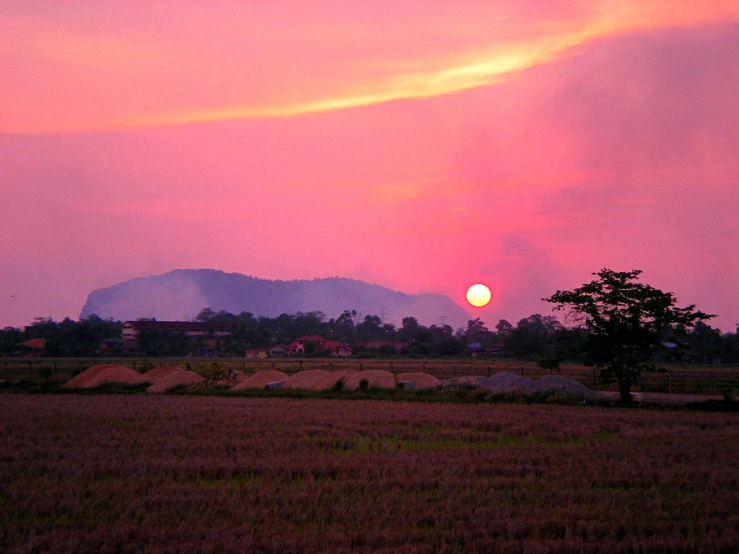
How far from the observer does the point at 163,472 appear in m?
14.5

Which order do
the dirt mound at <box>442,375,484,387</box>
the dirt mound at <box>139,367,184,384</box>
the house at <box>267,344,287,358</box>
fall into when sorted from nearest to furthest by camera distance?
the dirt mound at <box>442,375,484,387</box> < the dirt mound at <box>139,367,184,384</box> < the house at <box>267,344,287,358</box>

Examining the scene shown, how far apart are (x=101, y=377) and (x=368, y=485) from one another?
3784 cm

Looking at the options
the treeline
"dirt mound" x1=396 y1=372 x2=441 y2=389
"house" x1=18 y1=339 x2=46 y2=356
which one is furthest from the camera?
"house" x1=18 y1=339 x2=46 y2=356

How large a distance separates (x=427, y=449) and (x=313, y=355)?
103 m

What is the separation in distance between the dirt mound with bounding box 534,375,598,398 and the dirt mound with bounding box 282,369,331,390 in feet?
40.6

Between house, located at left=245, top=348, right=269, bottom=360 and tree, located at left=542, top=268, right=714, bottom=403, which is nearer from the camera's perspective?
tree, located at left=542, top=268, right=714, bottom=403

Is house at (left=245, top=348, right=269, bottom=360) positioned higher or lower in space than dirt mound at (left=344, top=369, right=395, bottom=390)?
higher

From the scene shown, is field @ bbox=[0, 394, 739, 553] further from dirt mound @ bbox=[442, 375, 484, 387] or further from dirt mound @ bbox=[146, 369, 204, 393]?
dirt mound @ bbox=[146, 369, 204, 393]

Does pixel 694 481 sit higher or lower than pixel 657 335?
lower

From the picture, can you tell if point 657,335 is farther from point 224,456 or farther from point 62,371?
point 62,371

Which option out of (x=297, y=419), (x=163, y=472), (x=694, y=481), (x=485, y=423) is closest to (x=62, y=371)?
(x=297, y=419)

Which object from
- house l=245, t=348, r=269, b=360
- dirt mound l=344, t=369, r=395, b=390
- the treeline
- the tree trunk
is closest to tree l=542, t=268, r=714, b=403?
the tree trunk

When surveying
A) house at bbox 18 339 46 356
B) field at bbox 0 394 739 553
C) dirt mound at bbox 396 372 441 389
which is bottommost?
field at bbox 0 394 739 553

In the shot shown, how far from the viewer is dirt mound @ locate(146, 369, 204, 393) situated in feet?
141
